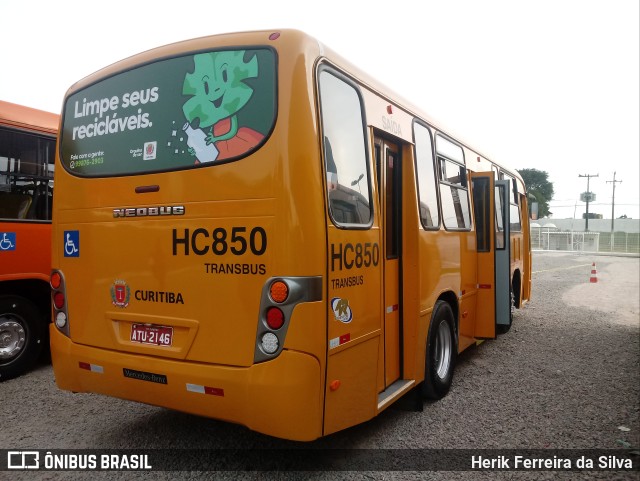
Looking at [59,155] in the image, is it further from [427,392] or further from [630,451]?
[630,451]

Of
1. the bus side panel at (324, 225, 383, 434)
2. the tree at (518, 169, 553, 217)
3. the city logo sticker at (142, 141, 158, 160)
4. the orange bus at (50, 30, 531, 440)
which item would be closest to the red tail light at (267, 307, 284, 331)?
the orange bus at (50, 30, 531, 440)

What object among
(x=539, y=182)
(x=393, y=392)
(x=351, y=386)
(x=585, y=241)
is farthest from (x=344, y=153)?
(x=539, y=182)

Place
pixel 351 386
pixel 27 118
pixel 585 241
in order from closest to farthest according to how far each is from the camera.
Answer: pixel 351 386, pixel 27 118, pixel 585 241

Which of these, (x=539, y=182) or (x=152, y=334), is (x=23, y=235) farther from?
(x=539, y=182)

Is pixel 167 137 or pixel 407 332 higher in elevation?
pixel 167 137

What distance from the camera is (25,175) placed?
19.2 feet

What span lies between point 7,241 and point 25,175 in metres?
0.82

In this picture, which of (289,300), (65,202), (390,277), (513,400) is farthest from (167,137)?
(513,400)

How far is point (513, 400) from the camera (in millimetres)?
5121

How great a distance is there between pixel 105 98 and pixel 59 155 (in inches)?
26.8

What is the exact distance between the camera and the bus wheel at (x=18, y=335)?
Result: 5652 millimetres

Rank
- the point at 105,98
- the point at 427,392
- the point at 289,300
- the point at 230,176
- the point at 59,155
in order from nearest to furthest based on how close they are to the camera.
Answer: the point at 289,300, the point at 230,176, the point at 105,98, the point at 59,155, the point at 427,392

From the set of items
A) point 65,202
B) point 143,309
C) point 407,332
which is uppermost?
point 65,202

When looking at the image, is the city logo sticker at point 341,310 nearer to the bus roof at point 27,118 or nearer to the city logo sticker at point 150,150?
the city logo sticker at point 150,150
